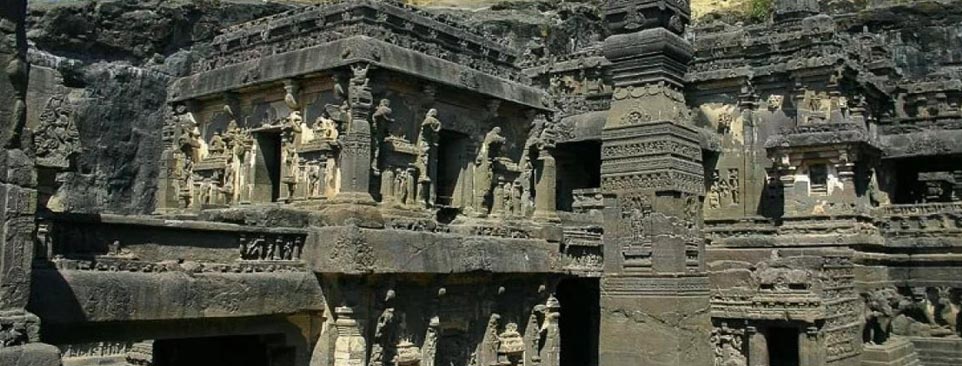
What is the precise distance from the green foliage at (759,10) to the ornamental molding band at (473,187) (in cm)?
486

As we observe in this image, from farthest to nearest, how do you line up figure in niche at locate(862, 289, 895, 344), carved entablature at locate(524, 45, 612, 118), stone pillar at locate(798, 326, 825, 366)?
carved entablature at locate(524, 45, 612, 118) → figure in niche at locate(862, 289, 895, 344) → stone pillar at locate(798, 326, 825, 366)

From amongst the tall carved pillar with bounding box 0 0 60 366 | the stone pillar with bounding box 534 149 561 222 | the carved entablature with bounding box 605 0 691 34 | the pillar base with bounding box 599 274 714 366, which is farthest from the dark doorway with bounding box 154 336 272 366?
the carved entablature with bounding box 605 0 691 34

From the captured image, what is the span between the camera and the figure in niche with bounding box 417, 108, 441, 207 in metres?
14.2

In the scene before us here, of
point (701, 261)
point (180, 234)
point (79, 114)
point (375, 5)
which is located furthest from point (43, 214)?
point (79, 114)

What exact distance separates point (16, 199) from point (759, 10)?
3158cm

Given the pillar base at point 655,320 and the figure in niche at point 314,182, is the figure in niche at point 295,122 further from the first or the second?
the pillar base at point 655,320

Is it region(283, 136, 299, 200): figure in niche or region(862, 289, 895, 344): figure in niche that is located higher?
region(283, 136, 299, 200): figure in niche

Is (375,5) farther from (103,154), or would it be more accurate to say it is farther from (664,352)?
(103,154)

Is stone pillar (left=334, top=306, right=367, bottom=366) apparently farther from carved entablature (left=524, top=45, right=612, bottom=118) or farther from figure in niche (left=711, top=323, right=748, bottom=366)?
carved entablature (left=524, top=45, right=612, bottom=118)

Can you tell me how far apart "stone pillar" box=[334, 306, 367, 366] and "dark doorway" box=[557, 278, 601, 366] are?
958cm

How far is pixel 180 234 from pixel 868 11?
23.5 metres

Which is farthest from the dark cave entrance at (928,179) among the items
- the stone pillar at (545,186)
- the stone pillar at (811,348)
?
the stone pillar at (545,186)

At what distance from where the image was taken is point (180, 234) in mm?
9195

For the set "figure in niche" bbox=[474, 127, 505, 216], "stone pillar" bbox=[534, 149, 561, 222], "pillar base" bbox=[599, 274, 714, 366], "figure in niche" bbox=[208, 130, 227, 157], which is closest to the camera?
"pillar base" bbox=[599, 274, 714, 366]
